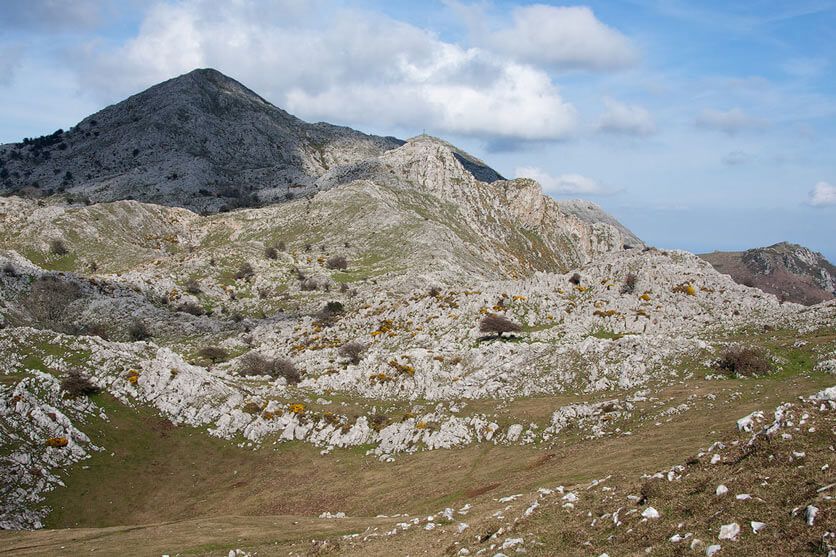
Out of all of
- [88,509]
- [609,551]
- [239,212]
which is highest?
[239,212]

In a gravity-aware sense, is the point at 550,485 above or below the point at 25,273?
below

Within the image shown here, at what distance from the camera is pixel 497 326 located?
69125 millimetres

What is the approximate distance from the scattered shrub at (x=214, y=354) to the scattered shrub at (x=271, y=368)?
9.84 meters

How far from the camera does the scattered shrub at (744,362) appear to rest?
45750 mm

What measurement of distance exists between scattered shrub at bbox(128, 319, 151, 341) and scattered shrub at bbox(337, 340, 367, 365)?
40883mm

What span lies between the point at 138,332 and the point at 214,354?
19.0 metres

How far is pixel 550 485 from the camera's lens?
31.8 m

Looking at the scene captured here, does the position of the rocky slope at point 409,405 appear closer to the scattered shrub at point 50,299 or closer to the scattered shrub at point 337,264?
the scattered shrub at point 50,299

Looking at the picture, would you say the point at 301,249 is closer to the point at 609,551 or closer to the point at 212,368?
the point at 212,368

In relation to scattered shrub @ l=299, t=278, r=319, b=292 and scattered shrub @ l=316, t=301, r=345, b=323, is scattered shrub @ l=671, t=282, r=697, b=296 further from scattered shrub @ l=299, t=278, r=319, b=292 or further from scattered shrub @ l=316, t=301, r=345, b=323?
scattered shrub @ l=299, t=278, r=319, b=292

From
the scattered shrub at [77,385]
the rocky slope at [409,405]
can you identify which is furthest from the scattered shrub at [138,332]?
the scattered shrub at [77,385]

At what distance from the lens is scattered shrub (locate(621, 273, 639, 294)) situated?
255 feet

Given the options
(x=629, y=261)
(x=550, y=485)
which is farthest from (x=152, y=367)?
(x=629, y=261)

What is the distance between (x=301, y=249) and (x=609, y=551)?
442 ft
